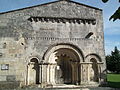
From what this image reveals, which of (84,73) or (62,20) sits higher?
(62,20)

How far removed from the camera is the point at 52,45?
1216cm

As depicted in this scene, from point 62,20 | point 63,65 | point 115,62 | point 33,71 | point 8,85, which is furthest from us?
point 115,62

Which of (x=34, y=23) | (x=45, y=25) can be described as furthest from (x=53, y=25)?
(x=34, y=23)

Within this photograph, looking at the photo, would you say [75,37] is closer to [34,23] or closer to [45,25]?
[45,25]

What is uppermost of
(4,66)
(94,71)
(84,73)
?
(4,66)

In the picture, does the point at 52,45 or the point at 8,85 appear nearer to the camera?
the point at 8,85

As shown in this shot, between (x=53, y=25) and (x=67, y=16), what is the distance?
48.7 inches

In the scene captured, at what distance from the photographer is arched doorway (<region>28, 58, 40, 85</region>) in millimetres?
11930

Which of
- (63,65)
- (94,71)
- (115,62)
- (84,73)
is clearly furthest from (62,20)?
(115,62)

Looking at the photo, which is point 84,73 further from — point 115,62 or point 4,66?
point 115,62

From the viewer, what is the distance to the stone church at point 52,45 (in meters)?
11.8

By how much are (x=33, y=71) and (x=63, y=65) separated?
7.76 feet

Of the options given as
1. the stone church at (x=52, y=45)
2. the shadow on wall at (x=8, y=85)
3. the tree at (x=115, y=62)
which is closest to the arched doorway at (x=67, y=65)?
the stone church at (x=52, y=45)

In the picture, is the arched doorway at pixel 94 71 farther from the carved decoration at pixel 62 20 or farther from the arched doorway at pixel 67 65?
the carved decoration at pixel 62 20
